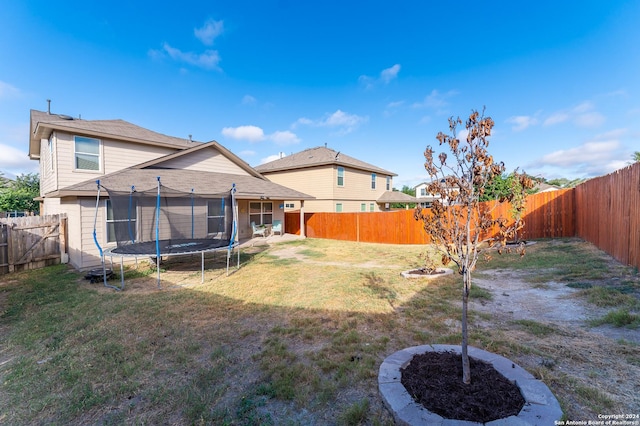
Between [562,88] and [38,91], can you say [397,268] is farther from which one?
[38,91]

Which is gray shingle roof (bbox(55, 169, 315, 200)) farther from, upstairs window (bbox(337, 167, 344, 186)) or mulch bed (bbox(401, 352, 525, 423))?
mulch bed (bbox(401, 352, 525, 423))

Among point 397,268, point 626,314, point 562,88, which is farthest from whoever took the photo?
point 562,88

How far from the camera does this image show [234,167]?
14.7m

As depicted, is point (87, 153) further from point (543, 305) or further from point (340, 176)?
point (543, 305)

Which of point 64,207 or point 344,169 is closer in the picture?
point 64,207

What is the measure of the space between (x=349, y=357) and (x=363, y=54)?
49.5ft

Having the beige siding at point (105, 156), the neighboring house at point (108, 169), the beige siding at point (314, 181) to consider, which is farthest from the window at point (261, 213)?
the beige siding at point (105, 156)

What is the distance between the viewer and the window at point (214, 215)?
9083 mm

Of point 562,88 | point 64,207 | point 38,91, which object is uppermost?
point 38,91

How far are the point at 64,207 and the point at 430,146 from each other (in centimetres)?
1257

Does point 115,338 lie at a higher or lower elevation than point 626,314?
lower

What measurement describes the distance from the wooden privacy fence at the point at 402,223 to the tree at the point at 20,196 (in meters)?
23.1

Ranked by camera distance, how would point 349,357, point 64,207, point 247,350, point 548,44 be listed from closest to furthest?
point 349,357 < point 247,350 < point 64,207 < point 548,44

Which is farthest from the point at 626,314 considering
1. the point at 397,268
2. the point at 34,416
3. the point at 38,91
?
the point at 38,91
